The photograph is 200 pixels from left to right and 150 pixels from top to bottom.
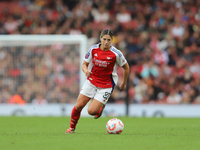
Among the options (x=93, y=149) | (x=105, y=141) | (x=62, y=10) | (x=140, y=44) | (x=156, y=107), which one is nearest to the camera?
(x=93, y=149)

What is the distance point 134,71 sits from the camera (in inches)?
682

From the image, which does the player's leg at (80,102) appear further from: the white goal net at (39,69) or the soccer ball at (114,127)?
the white goal net at (39,69)

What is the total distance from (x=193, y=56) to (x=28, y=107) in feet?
25.5

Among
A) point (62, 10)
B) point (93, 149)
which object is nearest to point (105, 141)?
point (93, 149)

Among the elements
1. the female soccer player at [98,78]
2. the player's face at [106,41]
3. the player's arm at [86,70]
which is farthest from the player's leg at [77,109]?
the player's face at [106,41]

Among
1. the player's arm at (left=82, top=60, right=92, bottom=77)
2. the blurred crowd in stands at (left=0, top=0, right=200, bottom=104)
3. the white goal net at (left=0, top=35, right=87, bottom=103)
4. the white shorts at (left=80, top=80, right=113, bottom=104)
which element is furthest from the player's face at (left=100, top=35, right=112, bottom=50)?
the white goal net at (left=0, top=35, right=87, bottom=103)

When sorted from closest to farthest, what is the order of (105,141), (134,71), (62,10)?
(105,141)
(134,71)
(62,10)

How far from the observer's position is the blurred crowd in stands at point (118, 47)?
15984mm

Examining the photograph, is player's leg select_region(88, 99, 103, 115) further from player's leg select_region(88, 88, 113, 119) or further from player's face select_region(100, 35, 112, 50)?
player's face select_region(100, 35, 112, 50)

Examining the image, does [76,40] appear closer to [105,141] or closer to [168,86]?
[168,86]

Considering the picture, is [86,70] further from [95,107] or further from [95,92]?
[95,107]

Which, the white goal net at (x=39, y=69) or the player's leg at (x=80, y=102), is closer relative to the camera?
the player's leg at (x=80, y=102)

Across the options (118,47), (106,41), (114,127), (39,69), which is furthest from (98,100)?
(118,47)

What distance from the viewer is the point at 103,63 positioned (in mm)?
8023
